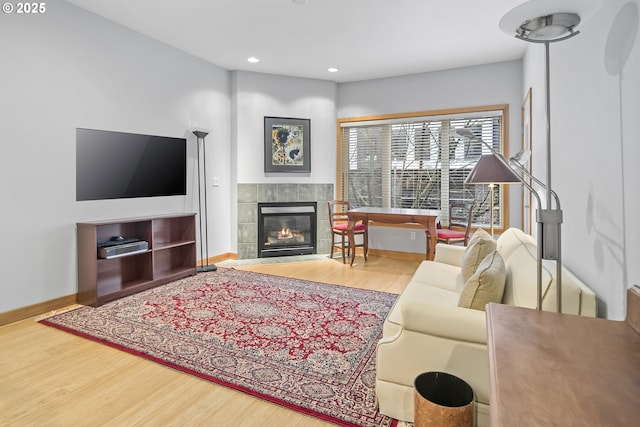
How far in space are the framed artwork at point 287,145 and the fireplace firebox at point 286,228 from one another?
57cm

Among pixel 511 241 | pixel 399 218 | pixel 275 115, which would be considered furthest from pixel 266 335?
pixel 275 115

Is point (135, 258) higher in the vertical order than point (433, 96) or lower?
lower

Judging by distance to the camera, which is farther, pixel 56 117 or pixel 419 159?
pixel 419 159

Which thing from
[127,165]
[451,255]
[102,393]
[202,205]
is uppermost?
[127,165]

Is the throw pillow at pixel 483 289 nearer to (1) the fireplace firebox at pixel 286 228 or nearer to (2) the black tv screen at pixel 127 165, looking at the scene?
(2) the black tv screen at pixel 127 165

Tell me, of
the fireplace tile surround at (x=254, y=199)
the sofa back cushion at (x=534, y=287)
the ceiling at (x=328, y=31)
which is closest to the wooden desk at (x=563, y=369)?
the sofa back cushion at (x=534, y=287)

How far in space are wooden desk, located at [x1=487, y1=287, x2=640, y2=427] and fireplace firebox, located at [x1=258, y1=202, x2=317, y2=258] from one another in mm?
4633

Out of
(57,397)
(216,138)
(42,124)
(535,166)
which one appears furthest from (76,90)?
(535,166)

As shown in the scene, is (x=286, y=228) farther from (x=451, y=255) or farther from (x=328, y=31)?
(x=451, y=255)

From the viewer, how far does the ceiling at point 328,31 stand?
11.2 feet

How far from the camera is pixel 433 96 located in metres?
5.37

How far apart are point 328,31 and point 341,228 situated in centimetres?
252

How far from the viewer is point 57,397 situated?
1986 millimetres

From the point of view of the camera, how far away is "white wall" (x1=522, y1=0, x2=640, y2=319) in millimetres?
1220
